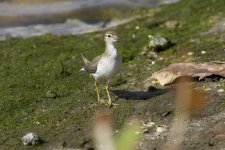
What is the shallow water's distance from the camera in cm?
1978

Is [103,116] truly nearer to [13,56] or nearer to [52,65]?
[52,65]

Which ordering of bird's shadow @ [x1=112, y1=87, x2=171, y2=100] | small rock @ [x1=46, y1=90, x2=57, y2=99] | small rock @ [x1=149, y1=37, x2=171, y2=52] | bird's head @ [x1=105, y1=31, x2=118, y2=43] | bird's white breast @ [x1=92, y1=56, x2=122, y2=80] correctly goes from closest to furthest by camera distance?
1. bird's white breast @ [x1=92, y1=56, x2=122, y2=80]
2. bird's head @ [x1=105, y1=31, x2=118, y2=43]
3. bird's shadow @ [x1=112, y1=87, x2=171, y2=100]
4. small rock @ [x1=46, y1=90, x2=57, y2=99]
5. small rock @ [x1=149, y1=37, x2=171, y2=52]

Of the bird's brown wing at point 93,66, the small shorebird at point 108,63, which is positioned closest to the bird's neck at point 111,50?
the small shorebird at point 108,63

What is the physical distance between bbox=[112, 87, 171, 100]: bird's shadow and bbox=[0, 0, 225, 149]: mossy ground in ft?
0.13

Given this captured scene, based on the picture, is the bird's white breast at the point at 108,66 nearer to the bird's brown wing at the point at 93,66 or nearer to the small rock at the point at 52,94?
the bird's brown wing at the point at 93,66

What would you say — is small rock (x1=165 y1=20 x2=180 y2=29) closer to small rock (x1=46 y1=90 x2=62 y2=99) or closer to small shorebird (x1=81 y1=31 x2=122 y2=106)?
small rock (x1=46 y1=90 x2=62 y2=99)

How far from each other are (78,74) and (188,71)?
2.63m

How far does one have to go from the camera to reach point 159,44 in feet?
44.4

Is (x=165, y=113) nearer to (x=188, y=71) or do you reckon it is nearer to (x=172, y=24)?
(x=188, y=71)

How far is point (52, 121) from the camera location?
9.95 meters

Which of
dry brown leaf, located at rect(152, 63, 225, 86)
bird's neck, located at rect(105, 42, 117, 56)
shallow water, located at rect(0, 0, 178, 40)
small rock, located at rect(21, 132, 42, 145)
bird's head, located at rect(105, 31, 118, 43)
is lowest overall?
shallow water, located at rect(0, 0, 178, 40)

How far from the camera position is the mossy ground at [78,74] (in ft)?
32.1

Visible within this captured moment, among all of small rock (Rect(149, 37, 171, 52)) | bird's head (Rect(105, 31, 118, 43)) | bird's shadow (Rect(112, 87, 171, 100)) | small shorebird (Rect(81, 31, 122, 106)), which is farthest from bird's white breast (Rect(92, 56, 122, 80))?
small rock (Rect(149, 37, 171, 52))

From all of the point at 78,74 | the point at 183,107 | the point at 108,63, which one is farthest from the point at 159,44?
the point at 183,107
